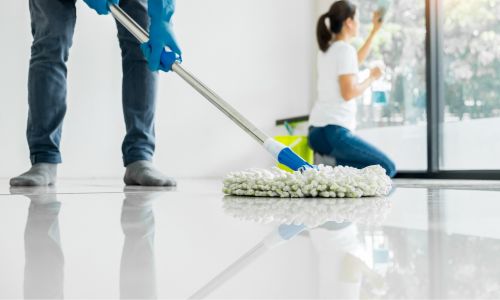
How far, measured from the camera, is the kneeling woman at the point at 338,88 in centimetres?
282

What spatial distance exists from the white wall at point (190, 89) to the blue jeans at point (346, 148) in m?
0.71

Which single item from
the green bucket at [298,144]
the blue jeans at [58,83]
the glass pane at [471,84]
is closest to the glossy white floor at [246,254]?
the blue jeans at [58,83]

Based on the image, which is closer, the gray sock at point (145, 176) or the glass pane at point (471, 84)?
the gray sock at point (145, 176)

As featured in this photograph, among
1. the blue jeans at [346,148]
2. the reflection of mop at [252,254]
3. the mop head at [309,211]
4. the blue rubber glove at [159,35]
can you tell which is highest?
the blue rubber glove at [159,35]

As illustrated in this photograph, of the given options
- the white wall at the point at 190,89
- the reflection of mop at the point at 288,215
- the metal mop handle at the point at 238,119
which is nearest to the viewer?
the reflection of mop at the point at 288,215

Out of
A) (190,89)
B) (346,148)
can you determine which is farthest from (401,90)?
(190,89)

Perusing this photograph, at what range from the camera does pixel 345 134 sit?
111 inches

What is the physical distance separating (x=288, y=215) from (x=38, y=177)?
1053 mm

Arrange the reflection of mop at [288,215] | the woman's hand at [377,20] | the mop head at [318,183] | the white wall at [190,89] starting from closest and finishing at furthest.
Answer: the reflection of mop at [288,215] → the mop head at [318,183] → the white wall at [190,89] → the woman's hand at [377,20]

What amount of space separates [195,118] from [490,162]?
4.70ft

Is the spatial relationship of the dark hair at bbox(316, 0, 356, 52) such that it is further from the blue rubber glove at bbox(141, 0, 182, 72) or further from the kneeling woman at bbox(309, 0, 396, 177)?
the blue rubber glove at bbox(141, 0, 182, 72)

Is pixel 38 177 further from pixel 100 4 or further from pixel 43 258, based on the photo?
pixel 43 258

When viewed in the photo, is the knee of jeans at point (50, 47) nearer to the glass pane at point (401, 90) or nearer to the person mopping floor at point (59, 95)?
the person mopping floor at point (59, 95)

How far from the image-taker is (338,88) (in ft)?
9.57
